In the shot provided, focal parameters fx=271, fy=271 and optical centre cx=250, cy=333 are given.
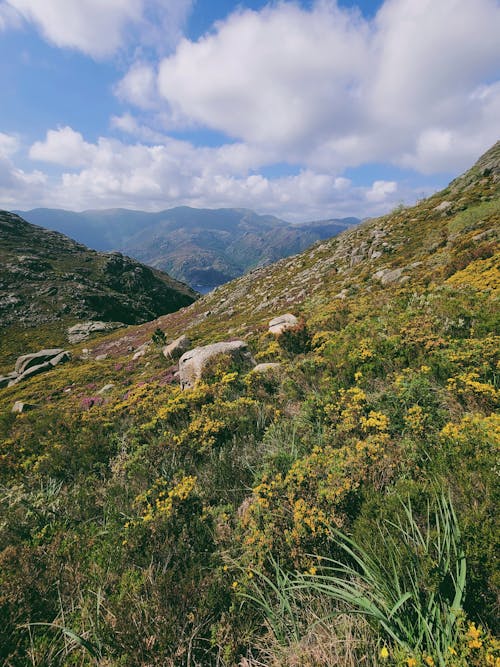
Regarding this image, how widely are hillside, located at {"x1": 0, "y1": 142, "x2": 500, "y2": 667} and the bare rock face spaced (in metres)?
2.72

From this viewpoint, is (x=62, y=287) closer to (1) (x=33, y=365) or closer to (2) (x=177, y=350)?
(1) (x=33, y=365)

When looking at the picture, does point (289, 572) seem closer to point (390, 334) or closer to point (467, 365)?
point (467, 365)

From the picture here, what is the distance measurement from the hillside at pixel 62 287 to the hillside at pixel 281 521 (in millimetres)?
60845

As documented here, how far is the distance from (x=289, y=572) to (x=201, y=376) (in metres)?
7.00

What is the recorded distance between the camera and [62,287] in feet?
267

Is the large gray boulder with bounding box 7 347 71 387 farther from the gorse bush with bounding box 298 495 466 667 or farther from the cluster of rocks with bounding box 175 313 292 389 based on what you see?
the gorse bush with bounding box 298 495 466 667

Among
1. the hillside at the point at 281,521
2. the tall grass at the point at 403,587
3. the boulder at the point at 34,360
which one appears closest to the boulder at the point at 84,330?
the boulder at the point at 34,360

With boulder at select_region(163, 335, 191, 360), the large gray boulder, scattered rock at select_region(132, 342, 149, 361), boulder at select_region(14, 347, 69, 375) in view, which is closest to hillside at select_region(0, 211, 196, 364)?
boulder at select_region(14, 347, 69, 375)

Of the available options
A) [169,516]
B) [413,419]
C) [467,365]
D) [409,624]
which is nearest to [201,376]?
[169,516]

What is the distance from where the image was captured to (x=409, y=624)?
7.00 feet

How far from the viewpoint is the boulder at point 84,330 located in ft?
196

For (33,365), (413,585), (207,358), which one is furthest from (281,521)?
(33,365)

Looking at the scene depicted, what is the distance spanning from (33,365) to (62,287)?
58878 mm

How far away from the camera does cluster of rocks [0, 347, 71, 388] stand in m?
30.4
